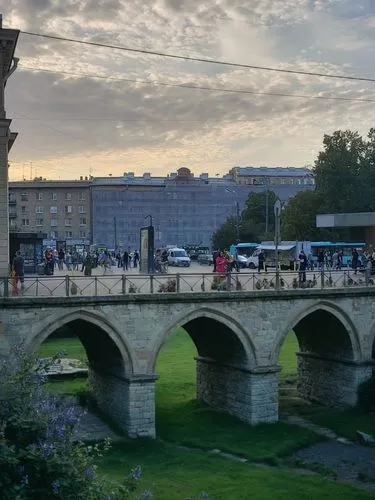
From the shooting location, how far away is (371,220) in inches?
1692

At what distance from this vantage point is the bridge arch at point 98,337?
77.9 ft

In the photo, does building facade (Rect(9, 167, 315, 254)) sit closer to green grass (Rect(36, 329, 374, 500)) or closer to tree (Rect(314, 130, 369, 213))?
tree (Rect(314, 130, 369, 213))

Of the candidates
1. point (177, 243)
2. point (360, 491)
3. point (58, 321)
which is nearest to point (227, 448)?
point (360, 491)

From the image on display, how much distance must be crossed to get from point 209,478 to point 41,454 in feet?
41.4

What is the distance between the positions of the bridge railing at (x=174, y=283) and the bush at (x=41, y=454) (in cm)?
1350

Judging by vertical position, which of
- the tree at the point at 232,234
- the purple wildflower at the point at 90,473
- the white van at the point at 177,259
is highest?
the tree at the point at 232,234

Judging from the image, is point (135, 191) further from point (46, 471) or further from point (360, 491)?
point (46, 471)

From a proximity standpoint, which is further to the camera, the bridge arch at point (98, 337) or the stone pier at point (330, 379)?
the stone pier at point (330, 379)

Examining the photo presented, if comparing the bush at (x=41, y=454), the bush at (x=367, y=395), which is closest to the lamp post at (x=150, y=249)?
the bush at (x=367, y=395)

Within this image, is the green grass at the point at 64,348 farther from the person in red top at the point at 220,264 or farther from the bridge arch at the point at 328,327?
the bridge arch at the point at 328,327

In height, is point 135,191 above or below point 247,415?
above

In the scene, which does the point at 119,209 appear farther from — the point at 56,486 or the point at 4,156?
the point at 56,486

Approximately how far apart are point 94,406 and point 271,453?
25.6ft

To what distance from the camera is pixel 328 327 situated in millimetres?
30203
